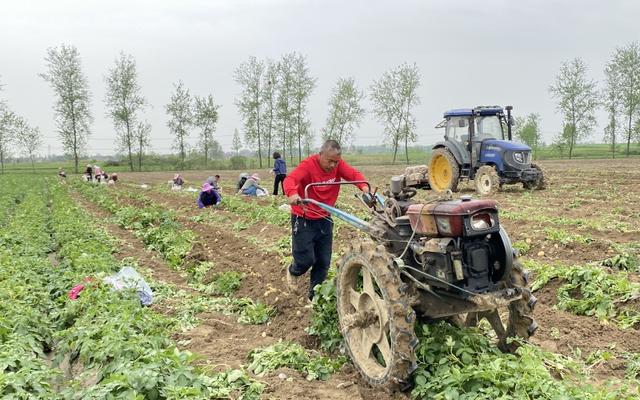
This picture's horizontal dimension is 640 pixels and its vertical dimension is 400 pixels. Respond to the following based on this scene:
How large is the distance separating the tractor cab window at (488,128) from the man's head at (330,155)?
37.7 feet

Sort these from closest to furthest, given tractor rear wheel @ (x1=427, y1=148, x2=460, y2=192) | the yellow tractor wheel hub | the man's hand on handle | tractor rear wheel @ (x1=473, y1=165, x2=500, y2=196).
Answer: the man's hand on handle
tractor rear wheel @ (x1=473, y1=165, x2=500, y2=196)
tractor rear wheel @ (x1=427, y1=148, x2=460, y2=192)
the yellow tractor wheel hub

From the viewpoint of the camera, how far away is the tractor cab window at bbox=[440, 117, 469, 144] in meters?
15.5

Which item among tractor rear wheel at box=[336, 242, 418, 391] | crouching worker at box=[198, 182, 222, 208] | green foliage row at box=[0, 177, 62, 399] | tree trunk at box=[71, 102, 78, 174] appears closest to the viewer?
tractor rear wheel at box=[336, 242, 418, 391]

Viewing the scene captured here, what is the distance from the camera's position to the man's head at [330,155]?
5.00 metres

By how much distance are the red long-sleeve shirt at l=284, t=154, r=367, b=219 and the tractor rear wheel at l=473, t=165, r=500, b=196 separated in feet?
33.6

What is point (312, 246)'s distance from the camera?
543cm

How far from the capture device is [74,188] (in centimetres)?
2659

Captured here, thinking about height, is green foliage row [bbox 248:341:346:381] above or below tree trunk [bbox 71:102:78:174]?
below

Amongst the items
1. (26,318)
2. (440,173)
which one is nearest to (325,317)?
(26,318)

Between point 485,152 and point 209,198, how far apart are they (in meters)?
8.55

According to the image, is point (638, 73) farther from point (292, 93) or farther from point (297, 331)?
point (297, 331)

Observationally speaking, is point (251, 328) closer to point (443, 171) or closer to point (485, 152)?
point (485, 152)

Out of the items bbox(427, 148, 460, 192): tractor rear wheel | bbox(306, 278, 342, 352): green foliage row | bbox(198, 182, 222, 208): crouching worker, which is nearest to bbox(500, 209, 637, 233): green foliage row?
bbox(427, 148, 460, 192): tractor rear wheel

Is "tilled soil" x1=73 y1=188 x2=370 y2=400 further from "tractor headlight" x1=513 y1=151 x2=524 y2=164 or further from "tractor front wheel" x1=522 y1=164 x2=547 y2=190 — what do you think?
"tractor front wheel" x1=522 y1=164 x2=547 y2=190
